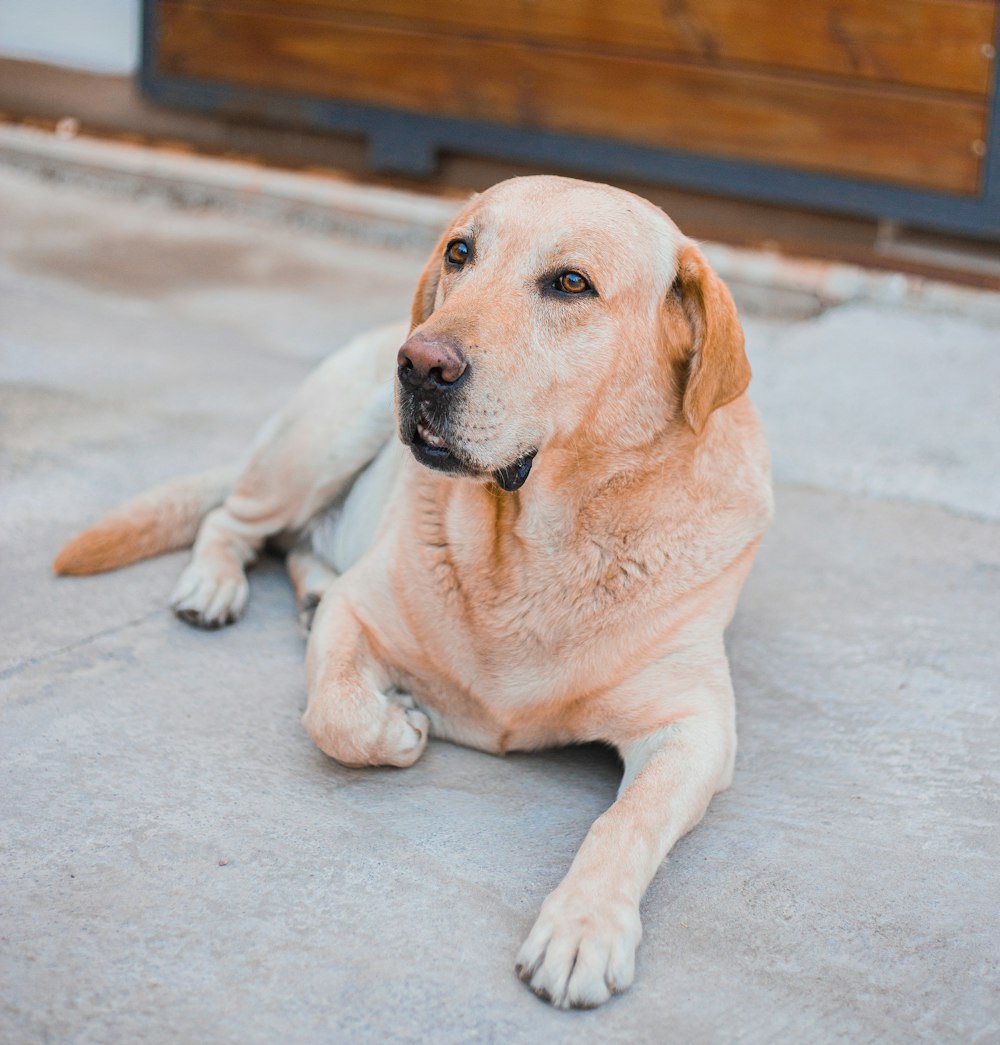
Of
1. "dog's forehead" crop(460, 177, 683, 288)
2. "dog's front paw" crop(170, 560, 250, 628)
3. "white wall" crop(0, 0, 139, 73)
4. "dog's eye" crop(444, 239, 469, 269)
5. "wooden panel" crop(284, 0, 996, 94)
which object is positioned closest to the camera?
"dog's forehead" crop(460, 177, 683, 288)

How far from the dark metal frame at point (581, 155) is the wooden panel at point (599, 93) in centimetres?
5

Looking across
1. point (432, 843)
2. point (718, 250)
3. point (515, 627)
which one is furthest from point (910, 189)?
point (432, 843)

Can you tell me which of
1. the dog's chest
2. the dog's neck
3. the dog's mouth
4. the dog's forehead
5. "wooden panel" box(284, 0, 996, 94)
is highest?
"wooden panel" box(284, 0, 996, 94)

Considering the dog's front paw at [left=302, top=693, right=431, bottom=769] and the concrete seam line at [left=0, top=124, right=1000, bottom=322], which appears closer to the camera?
the dog's front paw at [left=302, top=693, right=431, bottom=769]

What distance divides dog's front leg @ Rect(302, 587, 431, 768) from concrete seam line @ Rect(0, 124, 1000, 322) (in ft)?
12.7

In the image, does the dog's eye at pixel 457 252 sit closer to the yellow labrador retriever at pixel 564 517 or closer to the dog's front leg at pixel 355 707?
the yellow labrador retriever at pixel 564 517

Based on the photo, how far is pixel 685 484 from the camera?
259cm

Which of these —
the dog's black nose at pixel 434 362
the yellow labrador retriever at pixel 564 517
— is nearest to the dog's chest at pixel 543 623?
the yellow labrador retriever at pixel 564 517

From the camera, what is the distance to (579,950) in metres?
1.99

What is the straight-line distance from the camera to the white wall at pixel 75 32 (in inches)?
305

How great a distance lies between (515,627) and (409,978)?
2.53 ft

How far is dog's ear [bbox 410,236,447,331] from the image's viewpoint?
277 centimetres

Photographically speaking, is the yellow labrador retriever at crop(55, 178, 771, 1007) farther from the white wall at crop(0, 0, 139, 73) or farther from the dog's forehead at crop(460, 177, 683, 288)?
the white wall at crop(0, 0, 139, 73)

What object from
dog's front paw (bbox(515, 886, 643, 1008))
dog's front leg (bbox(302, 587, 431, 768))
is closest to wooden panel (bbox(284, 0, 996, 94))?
dog's front leg (bbox(302, 587, 431, 768))
